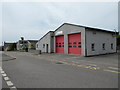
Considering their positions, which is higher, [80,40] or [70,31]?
[70,31]

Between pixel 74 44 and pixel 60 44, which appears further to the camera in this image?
pixel 60 44

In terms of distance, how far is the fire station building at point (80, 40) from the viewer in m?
17.8

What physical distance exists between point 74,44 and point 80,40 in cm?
169

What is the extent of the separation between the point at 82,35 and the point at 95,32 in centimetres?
322

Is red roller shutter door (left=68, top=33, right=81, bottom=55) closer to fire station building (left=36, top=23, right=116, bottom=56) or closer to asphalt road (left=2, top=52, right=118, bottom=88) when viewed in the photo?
fire station building (left=36, top=23, right=116, bottom=56)

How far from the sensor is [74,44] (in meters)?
19.9

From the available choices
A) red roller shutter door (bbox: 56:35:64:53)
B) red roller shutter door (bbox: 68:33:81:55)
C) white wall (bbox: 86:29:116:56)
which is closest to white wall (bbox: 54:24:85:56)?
red roller shutter door (bbox: 68:33:81:55)

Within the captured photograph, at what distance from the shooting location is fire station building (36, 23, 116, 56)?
1778cm

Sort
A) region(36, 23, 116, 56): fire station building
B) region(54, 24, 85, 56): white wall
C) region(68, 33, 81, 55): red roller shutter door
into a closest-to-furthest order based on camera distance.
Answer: region(54, 24, 85, 56): white wall, region(36, 23, 116, 56): fire station building, region(68, 33, 81, 55): red roller shutter door

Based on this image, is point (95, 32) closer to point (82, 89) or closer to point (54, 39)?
point (54, 39)

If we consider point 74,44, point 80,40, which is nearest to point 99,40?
point 80,40

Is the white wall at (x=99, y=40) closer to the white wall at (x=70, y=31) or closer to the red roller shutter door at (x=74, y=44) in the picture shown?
the white wall at (x=70, y=31)

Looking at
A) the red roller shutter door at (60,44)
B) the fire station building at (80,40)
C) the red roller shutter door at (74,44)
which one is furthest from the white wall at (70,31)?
→ the red roller shutter door at (60,44)

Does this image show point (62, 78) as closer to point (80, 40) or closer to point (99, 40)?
point (80, 40)
